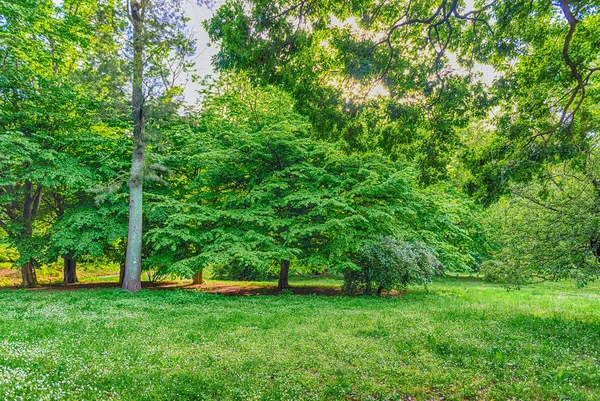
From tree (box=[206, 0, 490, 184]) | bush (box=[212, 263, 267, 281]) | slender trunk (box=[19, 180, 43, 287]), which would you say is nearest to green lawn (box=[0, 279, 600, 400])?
tree (box=[206, 0, 490, 184])

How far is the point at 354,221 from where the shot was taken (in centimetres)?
1420

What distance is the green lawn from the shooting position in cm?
431

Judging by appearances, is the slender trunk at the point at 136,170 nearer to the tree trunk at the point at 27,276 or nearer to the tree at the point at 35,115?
the tree at the point at 35,115

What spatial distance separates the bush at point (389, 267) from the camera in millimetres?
13133

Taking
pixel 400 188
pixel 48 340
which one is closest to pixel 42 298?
pixel 48 340

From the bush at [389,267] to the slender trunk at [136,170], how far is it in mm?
9770

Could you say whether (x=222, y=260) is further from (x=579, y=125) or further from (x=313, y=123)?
(x=579, y=125)

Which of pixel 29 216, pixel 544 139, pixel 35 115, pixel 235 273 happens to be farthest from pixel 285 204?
pixel 29 216

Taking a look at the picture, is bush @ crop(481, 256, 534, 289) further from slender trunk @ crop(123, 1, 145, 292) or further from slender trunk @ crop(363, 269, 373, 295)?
slender trunk @ crop(123, 1, 145, 292)

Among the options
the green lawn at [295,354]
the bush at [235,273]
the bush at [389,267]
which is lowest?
the bush at [235,273]

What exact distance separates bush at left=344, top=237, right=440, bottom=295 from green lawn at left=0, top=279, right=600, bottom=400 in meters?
3.39

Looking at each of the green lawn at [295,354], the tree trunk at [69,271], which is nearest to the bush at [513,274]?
the green lawn at [295,354]

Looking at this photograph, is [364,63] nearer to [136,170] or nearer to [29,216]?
[136,170]

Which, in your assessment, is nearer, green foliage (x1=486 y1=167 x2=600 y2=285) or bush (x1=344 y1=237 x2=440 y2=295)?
green foliage (x1=486 y1=167 x2=600 y2=285)
